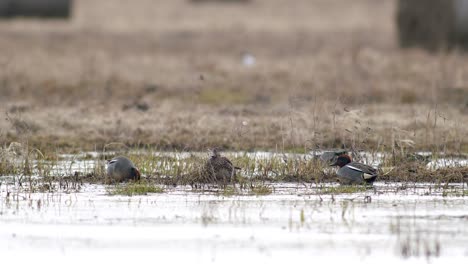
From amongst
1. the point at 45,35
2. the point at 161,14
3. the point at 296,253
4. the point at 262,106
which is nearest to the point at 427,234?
the point at 296,253

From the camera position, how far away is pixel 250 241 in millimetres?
8031

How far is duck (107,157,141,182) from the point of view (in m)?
10.5

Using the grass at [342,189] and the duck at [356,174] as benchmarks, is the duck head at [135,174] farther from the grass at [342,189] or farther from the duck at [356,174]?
the duck at [356,174]

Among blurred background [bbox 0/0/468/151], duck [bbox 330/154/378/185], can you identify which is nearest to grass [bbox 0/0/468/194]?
blurred background [bbox 0/0/468/151]

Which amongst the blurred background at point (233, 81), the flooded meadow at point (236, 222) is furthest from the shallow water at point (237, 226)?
the blurred background at point (233, 81)

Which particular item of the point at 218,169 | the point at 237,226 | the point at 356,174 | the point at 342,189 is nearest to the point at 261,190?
the point at 218,169

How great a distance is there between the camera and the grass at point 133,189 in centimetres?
1000

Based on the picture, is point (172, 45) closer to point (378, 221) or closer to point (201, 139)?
point (201, 139)

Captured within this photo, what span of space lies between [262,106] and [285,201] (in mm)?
6490

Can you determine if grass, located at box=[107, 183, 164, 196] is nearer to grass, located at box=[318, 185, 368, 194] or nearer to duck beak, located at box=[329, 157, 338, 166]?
grass, located at box=[318, 185, 368, 194]

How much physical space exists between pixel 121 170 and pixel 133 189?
17.9 inches

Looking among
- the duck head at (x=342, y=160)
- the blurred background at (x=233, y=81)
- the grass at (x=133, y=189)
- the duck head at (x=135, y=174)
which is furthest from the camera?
the blurred background at (x=233, y=81)

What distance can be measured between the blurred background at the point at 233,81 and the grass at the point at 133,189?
6.40 feet

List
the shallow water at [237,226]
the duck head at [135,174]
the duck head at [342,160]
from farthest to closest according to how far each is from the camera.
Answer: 1. the duck head at [342,160]
2. the duck head at [135,174]
3. the shallow water at [237,226]
